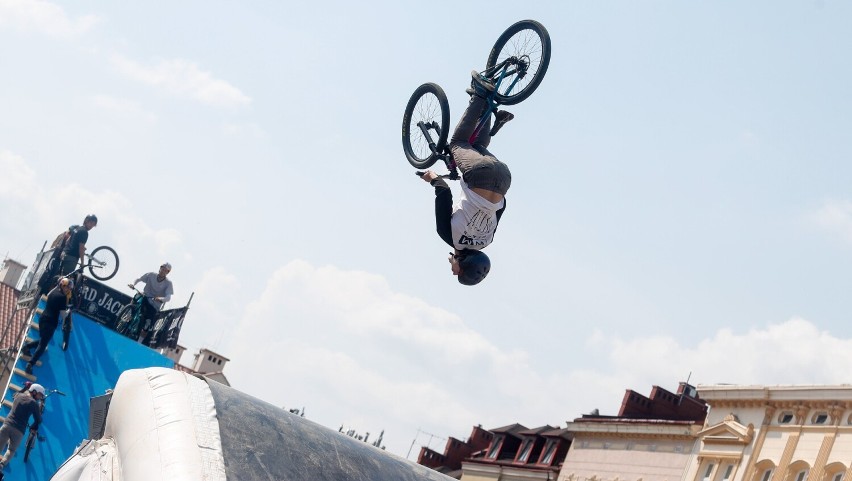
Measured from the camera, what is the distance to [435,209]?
438 inches

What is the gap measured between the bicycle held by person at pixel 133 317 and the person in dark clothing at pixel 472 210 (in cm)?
1090

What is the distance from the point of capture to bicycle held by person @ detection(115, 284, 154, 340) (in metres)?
20.8

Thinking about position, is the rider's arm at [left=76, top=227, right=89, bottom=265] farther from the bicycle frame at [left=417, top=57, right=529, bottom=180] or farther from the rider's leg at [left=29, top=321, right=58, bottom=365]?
the bicycle frame at [left=417, top=57, right=529, bottom=180]

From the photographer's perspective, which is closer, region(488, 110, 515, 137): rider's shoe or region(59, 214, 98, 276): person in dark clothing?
region(488, 110, 515, 137): rider's shoe

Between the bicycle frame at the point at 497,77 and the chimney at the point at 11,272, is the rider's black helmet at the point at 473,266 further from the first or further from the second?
the chimney at the point at 11,272

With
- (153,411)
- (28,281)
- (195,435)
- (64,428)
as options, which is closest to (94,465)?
(153,411)

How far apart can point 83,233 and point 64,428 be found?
4472 mm

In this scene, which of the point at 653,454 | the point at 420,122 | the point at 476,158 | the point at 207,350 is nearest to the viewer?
the point at 476,158

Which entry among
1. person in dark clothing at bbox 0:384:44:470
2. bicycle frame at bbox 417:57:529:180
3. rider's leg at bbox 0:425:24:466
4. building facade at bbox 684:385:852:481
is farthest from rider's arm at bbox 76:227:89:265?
building facade at bbox 684:385:852:481

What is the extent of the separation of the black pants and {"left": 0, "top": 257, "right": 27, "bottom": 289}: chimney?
41.3 metres

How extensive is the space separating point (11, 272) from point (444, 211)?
50.7 metres

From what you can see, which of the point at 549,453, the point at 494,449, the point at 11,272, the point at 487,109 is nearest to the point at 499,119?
the point at 487,109

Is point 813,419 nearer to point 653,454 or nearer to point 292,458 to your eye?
point 653,454

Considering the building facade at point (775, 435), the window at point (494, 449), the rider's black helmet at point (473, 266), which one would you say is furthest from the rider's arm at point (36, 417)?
the window at point (494, 449)
